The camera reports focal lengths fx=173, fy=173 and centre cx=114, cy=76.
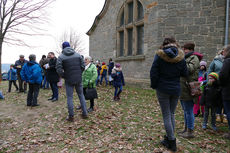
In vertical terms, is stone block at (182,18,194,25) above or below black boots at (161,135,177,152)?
above

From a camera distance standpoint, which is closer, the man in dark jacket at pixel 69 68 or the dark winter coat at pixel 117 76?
the man in dark jacket at pixel 69 68

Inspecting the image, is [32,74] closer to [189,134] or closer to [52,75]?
[52,75]

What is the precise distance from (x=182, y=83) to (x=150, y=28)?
6775 mm

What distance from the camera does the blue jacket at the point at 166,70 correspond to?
297cm

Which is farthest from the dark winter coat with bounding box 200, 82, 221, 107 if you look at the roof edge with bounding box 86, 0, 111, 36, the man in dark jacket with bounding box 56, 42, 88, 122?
the roof edge with bounding box 86, 0, 111, 36

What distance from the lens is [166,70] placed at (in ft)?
9.87

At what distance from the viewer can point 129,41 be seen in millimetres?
12375

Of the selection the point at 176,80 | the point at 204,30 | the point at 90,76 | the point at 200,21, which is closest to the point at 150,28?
the point at 200,21

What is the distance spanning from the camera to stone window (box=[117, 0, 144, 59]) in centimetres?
1110

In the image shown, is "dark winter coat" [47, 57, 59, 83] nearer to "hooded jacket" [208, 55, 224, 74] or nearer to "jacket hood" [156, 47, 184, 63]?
"jacket hood" [156, 47, 184, 63]

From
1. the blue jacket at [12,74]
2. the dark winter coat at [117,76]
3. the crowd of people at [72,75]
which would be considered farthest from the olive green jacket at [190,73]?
the blue jacket at [12,74]

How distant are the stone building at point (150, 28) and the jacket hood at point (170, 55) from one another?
6267mm

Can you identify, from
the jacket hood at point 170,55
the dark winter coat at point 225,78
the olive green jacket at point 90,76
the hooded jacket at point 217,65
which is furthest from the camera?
the olive green jacket at point 90,76

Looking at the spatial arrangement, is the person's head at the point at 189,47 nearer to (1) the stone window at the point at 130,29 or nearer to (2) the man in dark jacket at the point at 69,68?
(2) the man in dark jacket at the point at 69,68
